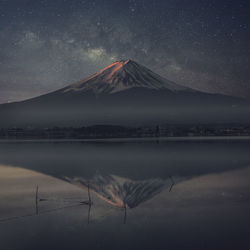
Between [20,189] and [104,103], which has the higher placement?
[104,103]

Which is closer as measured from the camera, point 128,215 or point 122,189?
point 128,215

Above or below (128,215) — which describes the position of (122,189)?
below

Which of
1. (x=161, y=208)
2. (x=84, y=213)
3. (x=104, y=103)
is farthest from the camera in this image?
(x=104, y=103)

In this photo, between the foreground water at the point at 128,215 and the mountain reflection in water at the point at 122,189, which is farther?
the mountain reflection in water at the point at 122,189

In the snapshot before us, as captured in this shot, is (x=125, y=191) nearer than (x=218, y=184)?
Yes

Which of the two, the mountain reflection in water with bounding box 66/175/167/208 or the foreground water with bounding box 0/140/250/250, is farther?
the mountain reflection in water with bounding box 66/175/167/208

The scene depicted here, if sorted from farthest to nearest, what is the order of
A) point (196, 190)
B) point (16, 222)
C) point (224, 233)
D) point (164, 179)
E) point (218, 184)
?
1. point (164, 179)
2. point (218, 184)
3. point (196, 190)
4. point (16, 222)
5. point (224, 233)

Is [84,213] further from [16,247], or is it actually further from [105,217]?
[16,247]

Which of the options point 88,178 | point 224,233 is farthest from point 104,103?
point 224,233
